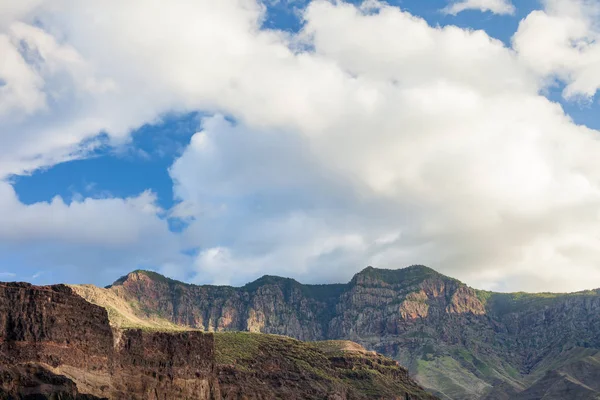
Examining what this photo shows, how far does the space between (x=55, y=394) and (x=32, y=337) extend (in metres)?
15.0

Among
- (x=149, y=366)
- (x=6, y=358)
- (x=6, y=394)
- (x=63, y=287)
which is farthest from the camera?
(x=149, y=366)

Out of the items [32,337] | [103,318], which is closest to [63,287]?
[103,318]

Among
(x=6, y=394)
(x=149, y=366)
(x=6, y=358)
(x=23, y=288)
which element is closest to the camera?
(x=6, y=394)

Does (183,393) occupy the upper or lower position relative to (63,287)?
lower

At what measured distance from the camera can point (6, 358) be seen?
13938 centimetres

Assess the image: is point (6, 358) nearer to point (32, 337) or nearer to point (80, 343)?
point (32, 337)

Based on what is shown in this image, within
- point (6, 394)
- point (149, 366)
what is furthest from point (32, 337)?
point (149, 366)

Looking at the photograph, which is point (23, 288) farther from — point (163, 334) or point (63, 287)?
point (163, 334)

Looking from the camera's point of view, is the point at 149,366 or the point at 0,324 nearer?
the point at 0,324

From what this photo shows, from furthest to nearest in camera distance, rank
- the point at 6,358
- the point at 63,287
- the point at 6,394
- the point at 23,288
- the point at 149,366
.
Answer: the point at 149,366
the point at 63,287
the point at 23,288
the point at 6,358
the point at 6,394

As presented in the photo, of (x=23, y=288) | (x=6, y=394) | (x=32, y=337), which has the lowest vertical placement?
(x=6, y=394)

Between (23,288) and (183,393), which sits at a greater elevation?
(23,288)

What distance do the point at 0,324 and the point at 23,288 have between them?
9.77 meters

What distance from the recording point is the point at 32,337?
14675cm
